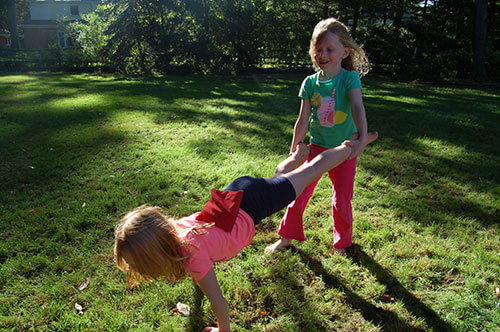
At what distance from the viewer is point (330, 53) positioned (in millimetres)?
2375

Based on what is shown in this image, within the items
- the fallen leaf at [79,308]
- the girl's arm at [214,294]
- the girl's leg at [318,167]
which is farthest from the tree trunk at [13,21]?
the girl's arm at [214,294]

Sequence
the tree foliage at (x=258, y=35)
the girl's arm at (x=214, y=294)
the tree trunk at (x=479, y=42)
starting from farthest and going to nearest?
1. the tree foliage at (x=258, y=35)
2. the tree trunk at (x=479, y=42)
3. the girl's arm at (x=214, y=294)

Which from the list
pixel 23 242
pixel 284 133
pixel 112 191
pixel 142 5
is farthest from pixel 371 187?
pixel 142 5

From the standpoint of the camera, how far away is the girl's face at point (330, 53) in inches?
92.9

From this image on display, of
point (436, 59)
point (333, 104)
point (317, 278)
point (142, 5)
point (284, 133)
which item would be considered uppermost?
point (142, 5)

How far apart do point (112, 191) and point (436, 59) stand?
17192mm

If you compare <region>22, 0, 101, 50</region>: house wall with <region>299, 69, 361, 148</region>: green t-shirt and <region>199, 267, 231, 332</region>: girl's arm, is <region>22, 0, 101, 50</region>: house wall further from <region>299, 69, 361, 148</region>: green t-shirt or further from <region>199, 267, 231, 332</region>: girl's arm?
<region>199, 267, 231, 332</region>: girl's arm

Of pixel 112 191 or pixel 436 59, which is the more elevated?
pixel 436 59

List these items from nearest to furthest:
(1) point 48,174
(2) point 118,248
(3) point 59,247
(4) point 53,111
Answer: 1. (2) point 118,248
2. (3) point 59,247
3. (1) point 48,174
4. (4) point 53,111

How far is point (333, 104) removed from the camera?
247 centimetres

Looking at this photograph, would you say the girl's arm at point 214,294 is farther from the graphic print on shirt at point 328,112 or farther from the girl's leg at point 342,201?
the graphic print on shirt at point 328,112

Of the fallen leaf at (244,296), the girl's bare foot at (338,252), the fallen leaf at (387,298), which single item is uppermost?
the girl's bare foot at (338,252)

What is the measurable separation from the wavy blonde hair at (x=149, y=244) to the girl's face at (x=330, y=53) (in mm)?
1613

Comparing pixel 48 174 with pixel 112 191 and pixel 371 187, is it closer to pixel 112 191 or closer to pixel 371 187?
pixel 112 191
